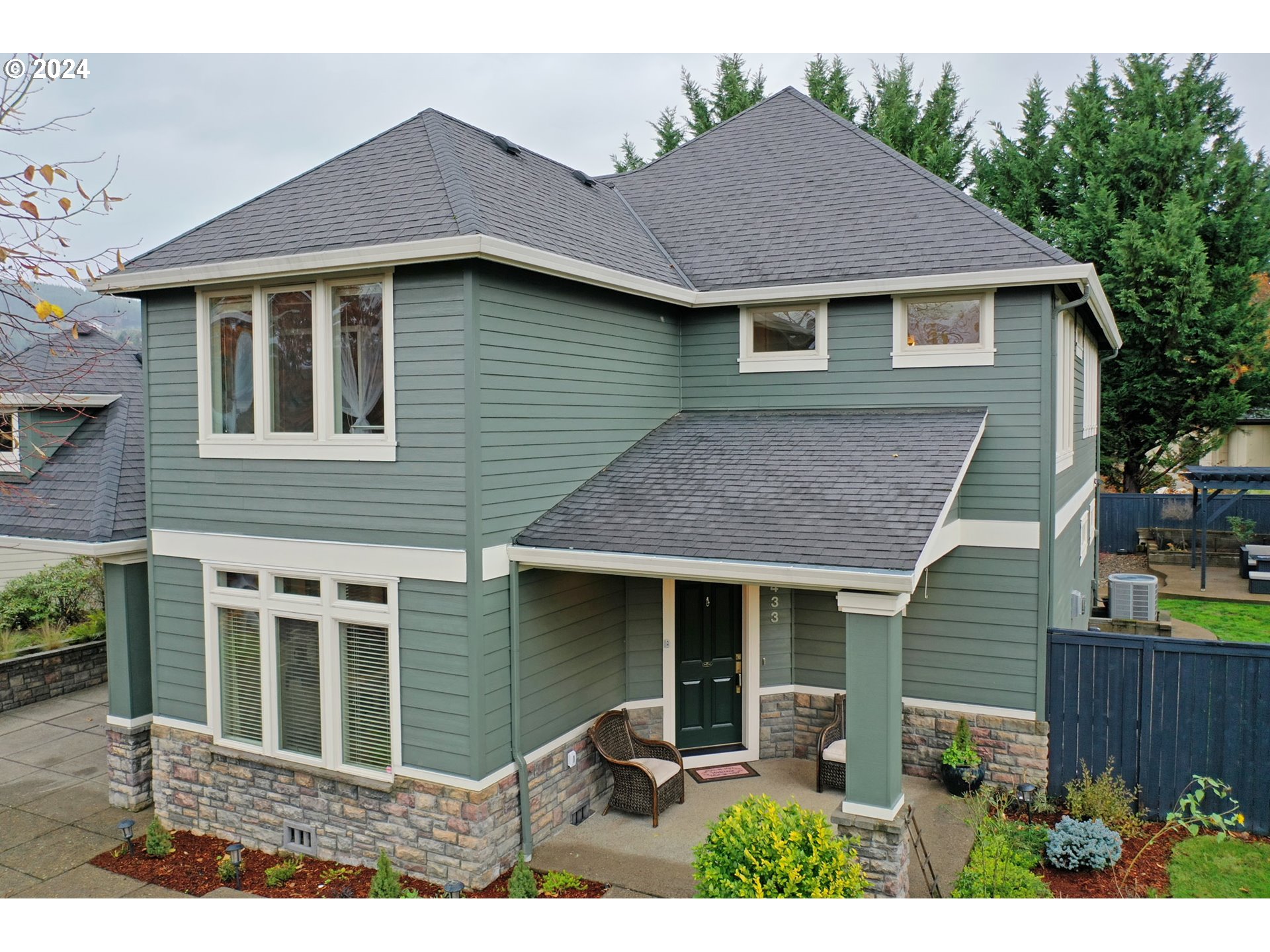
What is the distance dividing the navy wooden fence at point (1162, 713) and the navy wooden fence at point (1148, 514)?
15.1m

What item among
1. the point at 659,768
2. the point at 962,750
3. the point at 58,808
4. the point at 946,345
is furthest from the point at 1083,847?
the point at 58,808

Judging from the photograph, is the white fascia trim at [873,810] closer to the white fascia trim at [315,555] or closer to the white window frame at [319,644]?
the white fascia trim at [315,555]

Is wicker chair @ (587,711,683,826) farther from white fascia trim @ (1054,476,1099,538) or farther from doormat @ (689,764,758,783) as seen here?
white fascia trim @ (1054,476,1099,538)

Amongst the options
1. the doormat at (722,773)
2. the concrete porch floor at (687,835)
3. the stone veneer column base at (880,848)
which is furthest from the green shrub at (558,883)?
the doormat at (722,773)

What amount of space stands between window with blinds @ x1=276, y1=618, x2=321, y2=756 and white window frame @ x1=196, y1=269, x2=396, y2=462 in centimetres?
158

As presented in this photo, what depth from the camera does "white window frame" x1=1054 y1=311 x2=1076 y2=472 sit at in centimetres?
902

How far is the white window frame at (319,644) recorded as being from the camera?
7.47 metres

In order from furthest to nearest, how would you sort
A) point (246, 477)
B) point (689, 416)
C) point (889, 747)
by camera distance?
point (689, 416) → point (246, 477) → point (889, 747)

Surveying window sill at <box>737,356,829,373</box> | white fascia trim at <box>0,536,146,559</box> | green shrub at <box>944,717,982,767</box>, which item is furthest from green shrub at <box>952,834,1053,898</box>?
white fascia trim at <box>0,536,146,559</box>

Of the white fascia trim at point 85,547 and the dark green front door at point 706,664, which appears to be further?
the dark green front door at point 706,664
